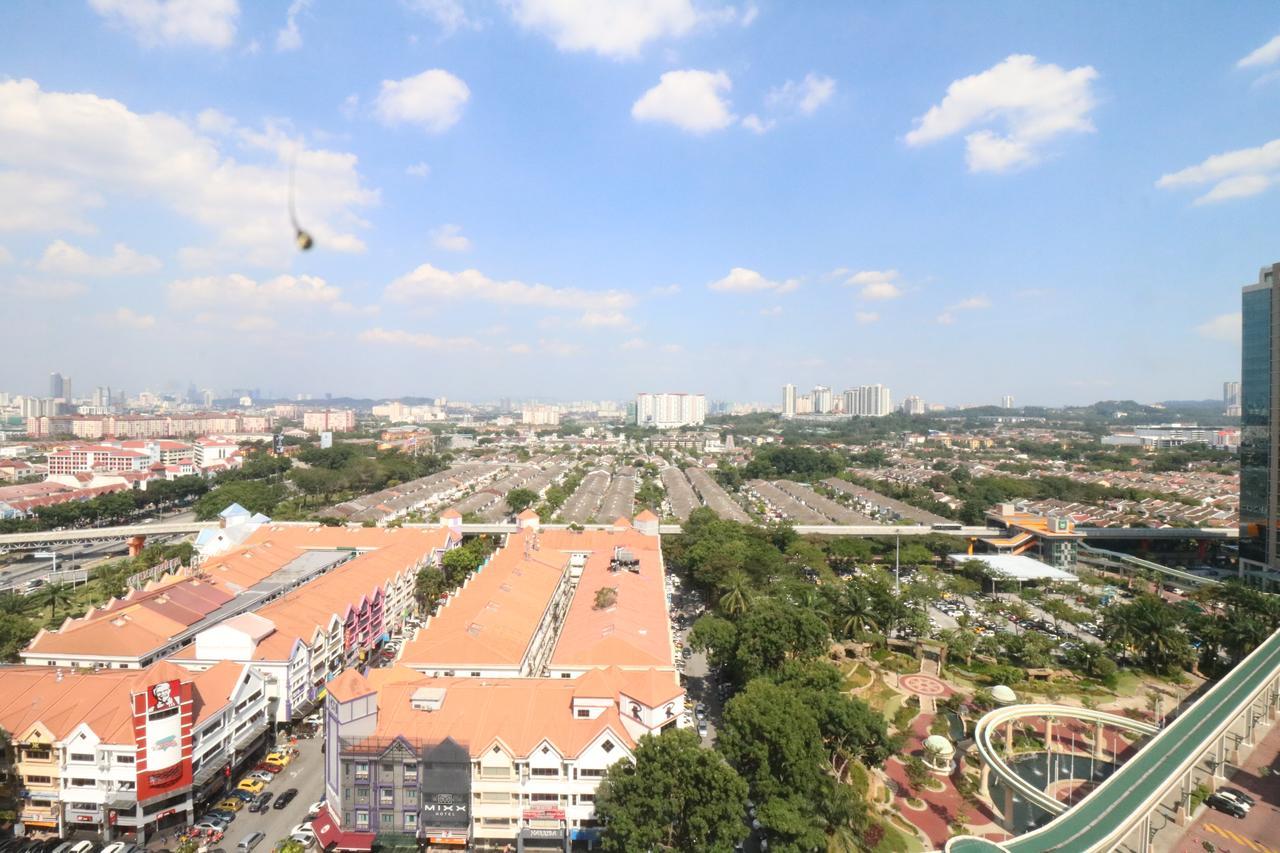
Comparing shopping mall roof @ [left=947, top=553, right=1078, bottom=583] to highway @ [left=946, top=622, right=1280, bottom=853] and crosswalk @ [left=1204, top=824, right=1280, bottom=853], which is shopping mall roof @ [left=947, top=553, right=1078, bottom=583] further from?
crosswalk @ [left=1204, top=824, right=1280, bottom=853]

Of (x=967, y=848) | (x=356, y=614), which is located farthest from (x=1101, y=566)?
(x=356, y=614)

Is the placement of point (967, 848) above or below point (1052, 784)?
above

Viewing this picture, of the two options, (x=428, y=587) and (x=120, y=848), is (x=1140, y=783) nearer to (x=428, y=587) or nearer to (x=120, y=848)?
(x=120, y=848)

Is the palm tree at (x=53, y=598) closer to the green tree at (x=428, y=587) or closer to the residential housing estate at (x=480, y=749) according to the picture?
the green tree at (x=428, y=587)

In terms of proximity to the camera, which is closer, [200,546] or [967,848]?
[967,848]

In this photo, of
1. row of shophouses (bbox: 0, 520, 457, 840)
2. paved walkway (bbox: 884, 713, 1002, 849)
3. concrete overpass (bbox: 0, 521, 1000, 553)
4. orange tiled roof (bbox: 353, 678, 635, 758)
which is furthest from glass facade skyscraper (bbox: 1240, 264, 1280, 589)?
row of shophouses (bbox: 0, 520, 457, 840)

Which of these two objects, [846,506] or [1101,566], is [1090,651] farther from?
[846,506]

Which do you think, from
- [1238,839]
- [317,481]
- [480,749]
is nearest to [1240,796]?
[1238,839]
